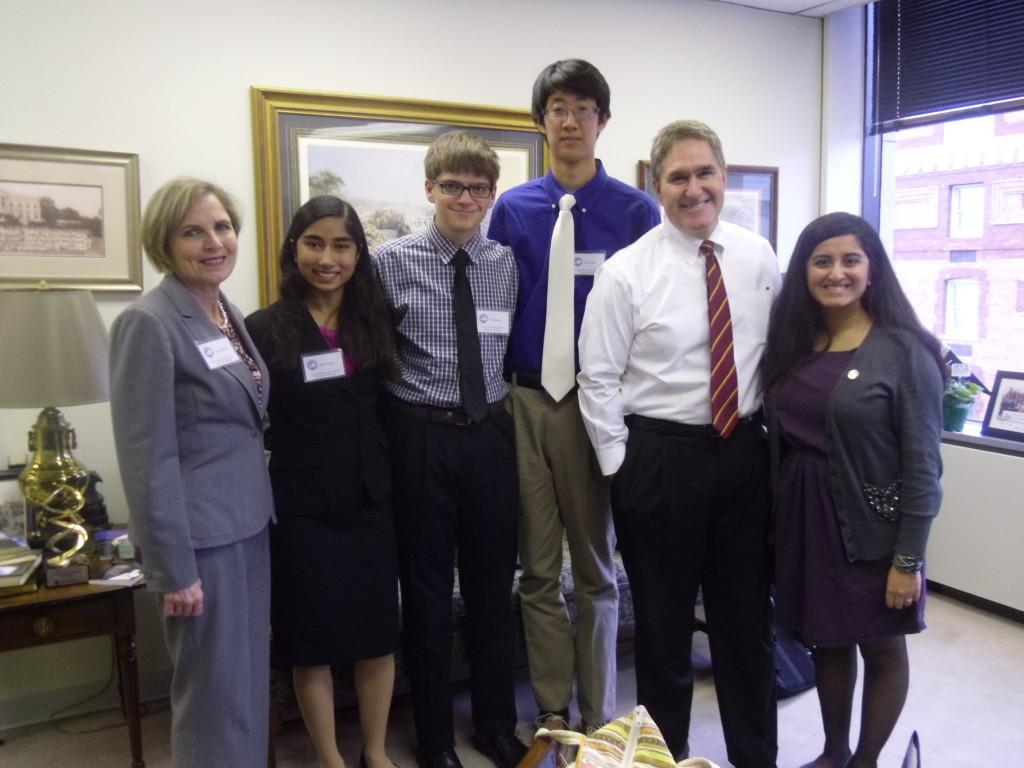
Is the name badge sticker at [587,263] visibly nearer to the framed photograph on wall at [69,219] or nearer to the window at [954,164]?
the framed photograph on wall at [69,219]

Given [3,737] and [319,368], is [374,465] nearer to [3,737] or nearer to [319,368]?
[319,368]

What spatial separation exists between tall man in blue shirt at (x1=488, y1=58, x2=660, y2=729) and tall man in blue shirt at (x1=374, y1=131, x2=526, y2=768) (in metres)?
0.08

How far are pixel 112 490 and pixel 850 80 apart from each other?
3.69 meters

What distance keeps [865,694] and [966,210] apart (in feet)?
8.39

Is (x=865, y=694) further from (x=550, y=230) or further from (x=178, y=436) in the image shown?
(x=178, y=436)

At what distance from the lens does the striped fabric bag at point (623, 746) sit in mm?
1237

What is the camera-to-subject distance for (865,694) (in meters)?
2.00

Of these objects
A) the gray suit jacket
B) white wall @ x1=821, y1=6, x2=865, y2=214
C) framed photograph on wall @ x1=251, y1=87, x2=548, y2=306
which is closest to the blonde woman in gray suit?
the gray suit jacket

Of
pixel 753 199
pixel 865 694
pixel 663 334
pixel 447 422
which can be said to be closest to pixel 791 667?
pixel 865 694

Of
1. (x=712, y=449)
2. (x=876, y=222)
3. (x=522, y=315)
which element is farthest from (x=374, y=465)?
(x=876, y=222)

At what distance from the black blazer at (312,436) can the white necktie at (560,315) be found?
20.2 inches

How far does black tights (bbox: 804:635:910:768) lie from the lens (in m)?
1.96

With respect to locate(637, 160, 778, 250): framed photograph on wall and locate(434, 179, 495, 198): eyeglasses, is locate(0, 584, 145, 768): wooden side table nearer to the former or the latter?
locate(434, 179, 495, 198): eyeglasses

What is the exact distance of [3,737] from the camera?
2545 millimetres
